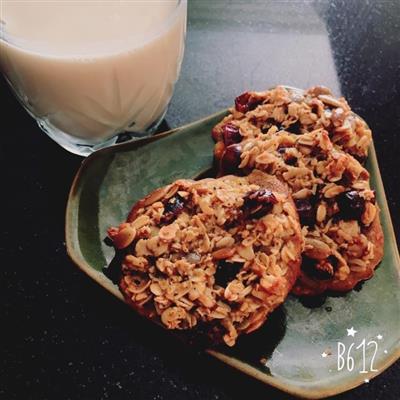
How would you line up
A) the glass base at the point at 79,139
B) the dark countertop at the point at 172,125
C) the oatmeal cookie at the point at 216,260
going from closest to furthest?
the oatmeal cookie at the point at 216,260
the dark countertop at the point at 172,125
the glass base at the point at 79,139

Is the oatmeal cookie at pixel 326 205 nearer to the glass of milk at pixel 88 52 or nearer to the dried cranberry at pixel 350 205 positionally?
the dried cranberry at pixel 350 205

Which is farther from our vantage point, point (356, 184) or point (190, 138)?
point (190, 138)

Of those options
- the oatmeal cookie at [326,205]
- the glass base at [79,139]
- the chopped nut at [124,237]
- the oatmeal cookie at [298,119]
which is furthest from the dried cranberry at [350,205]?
the glass base at [79,139]

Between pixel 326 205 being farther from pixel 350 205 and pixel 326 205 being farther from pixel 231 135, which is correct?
pixel 231 135

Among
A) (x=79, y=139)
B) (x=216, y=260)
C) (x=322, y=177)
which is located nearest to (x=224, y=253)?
(x=216, y=260)

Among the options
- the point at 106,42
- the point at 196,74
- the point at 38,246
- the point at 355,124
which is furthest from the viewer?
the point at 196,74

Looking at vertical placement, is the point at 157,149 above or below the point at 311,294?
above

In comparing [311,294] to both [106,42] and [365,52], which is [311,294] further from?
[365,52]

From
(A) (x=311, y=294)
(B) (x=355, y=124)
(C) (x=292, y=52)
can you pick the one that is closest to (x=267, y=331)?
(A) (x=311, y=294)
